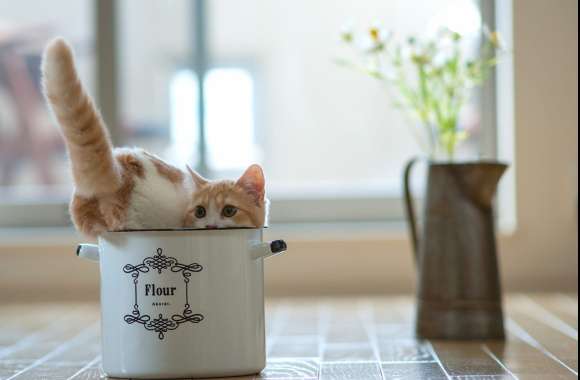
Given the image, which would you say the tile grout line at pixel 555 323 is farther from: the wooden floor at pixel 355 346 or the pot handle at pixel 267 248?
the pot handle at pixel 267 248

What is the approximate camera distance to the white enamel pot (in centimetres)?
92

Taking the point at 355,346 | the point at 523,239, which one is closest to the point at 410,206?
the point at 355,346

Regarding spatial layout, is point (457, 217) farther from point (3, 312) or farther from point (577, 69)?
point (3, 312)

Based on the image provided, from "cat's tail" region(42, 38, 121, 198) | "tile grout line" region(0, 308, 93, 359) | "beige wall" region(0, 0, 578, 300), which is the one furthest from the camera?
"beige wall" region(0, 0, 578, 300)

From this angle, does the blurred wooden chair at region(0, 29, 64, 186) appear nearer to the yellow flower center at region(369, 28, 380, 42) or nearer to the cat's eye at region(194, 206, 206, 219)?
the yellow flower center at region(369, 28, 380, 42)

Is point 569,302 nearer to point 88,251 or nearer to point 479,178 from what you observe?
point 479,178

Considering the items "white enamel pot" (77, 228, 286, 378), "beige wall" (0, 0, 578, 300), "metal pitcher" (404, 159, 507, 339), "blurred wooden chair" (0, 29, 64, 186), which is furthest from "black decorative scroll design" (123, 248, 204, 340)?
"blurred wooden chair" (0, 29, 64, 186)

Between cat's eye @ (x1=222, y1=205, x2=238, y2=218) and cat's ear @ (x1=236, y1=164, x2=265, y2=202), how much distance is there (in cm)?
3

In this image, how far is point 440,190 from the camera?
4.35 ft

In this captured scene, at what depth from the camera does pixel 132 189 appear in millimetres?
925

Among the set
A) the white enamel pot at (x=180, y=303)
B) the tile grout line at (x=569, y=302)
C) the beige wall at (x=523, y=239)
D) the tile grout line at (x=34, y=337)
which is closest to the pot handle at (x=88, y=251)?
the white enamel pot at (x=180, y=303)

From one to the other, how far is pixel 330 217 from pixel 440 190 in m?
0.94

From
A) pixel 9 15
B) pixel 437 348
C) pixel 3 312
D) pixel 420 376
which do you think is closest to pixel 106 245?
pixel 420 376

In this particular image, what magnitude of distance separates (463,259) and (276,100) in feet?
3.76
